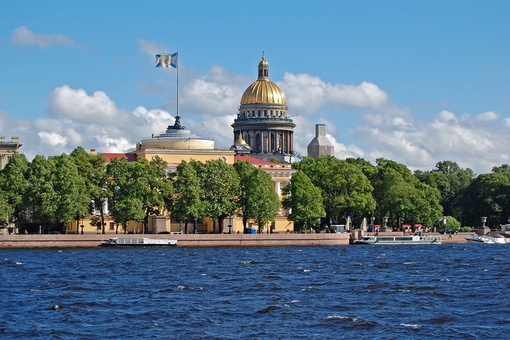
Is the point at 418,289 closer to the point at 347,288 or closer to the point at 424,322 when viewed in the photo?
the point at 347,288

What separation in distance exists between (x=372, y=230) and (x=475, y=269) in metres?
51.9

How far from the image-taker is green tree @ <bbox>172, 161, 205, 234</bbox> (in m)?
100

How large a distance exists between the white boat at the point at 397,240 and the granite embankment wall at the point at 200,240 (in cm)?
273

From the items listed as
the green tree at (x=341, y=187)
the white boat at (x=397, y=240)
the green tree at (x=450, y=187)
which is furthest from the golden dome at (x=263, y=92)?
the white boat at (x=397, y=240)

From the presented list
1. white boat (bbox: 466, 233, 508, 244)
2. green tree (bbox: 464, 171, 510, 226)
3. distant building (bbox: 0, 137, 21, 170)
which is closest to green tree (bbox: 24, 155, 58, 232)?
distant building (bbox: 0, 137, 21, 170)

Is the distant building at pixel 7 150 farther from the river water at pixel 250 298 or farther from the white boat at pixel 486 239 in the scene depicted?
the white boat at pixel 486 239

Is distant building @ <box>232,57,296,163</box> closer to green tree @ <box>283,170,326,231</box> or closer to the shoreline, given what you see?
green tree @ <box>283,170,326,231</box>

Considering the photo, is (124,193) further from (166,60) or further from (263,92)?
A: (263,92)

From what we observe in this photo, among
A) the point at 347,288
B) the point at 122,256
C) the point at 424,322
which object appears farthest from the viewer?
the point at 122,256

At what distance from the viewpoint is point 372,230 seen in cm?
12025

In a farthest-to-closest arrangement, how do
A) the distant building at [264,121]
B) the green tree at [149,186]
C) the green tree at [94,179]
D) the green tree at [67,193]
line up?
the distant building at [264,121] < the green tree at [149,186] < the green tree at [94,179] < the green tree at [67,193]

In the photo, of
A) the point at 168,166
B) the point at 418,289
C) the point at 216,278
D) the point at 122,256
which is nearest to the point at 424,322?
the point at 418,289

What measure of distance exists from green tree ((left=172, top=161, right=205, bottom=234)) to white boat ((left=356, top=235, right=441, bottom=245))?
15911 mm

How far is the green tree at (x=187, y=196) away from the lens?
100 m
